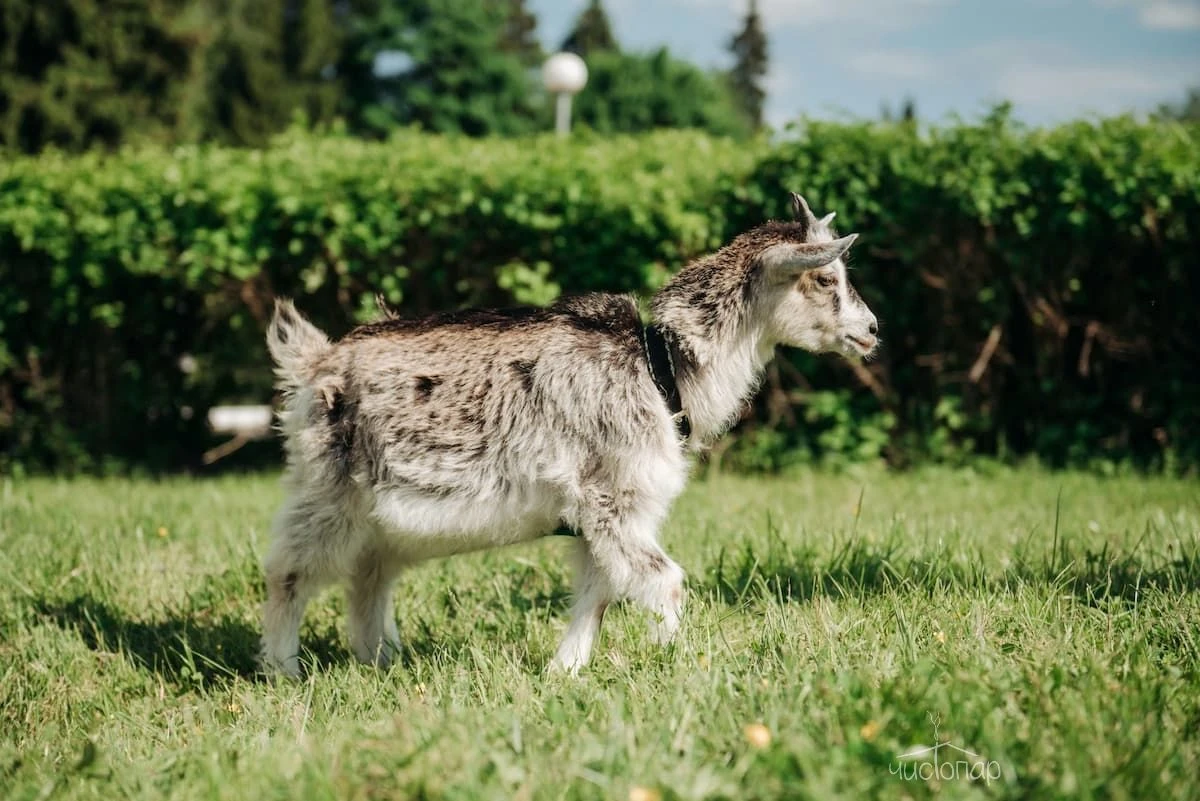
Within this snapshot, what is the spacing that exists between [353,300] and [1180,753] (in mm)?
6955

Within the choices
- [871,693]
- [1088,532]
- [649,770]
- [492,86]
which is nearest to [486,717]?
[649,770]

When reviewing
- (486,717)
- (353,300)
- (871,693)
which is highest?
(353,300)

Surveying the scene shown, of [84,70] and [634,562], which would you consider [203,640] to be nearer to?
[634,562]

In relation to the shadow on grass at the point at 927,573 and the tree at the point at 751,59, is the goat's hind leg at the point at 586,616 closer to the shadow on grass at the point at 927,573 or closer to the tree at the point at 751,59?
the shadow on grass at the point at 927,573

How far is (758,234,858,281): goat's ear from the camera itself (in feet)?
12.6

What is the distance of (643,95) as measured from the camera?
41.0 meters

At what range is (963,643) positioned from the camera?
3371 mm

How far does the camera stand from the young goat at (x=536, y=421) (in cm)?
377

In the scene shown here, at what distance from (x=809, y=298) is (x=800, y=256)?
0.98 ft

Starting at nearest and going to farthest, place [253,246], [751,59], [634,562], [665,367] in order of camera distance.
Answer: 1. [634,562]
2. [665,367]
3. [253,246]
4. [751,59]

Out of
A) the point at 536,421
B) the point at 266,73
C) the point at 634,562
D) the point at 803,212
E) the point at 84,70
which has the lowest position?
the point at 634,562

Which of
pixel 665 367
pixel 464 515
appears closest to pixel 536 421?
pixel 464 515

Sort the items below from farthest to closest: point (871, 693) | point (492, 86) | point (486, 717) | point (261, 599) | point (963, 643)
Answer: point (492, 86) → point (261, 599) → point (963, 643) → point (486, 717) → point (871, 693)

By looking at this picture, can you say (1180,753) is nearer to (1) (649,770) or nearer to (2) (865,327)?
(1) (649,770)
